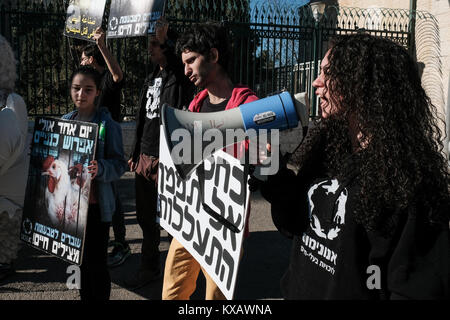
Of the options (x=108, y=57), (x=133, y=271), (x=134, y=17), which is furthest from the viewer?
(x=133, y=271)

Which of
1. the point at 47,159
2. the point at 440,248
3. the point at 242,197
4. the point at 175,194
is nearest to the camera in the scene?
the point at 440,248

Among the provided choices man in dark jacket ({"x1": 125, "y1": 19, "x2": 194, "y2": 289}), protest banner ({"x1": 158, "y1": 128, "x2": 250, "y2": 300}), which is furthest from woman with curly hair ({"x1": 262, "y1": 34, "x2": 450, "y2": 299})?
man in dark jacket ({"x1": 125, "y1": 19, "x2": 194, "y2": 289})

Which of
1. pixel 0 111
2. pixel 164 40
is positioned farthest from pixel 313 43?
pixel 0 111

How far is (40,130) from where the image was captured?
9.41 feet

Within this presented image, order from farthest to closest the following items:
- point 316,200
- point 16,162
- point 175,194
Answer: point 16,162, point 175,194, point 316,200

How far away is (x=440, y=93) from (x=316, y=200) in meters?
9.78

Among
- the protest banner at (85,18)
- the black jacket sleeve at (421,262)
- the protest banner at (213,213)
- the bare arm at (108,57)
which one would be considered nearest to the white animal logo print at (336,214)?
the black jacket sleeve at (421,262)

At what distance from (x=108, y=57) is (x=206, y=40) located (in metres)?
1.18

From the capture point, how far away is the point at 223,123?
175 cm

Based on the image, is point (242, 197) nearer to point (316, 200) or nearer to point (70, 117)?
point (316, 200)

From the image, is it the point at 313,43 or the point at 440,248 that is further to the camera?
the point at 313,43

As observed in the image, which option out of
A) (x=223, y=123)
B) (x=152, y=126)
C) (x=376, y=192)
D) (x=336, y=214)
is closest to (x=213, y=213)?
(x=223, y=123)

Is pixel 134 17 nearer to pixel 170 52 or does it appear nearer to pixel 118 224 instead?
pixel 170 52

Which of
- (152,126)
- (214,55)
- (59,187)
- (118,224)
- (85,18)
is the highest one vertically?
(85,18)
